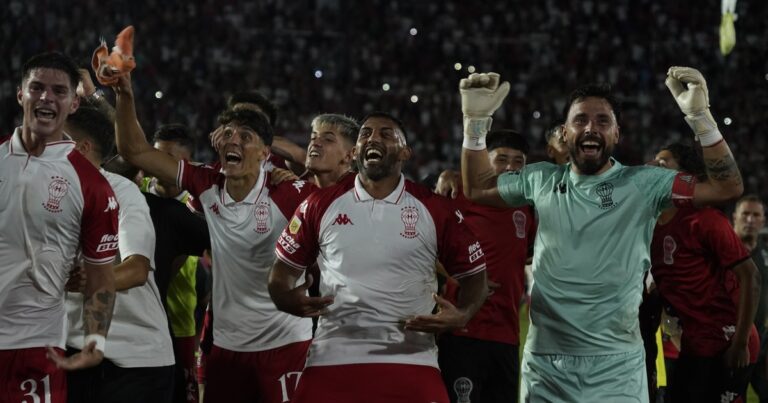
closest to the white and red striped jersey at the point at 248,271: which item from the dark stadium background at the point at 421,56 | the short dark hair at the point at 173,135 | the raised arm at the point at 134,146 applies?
the raised arm at the point at 134,146

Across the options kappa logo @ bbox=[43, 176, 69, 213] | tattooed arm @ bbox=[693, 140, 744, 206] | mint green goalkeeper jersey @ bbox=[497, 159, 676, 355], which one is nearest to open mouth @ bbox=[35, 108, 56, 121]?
kappa logo @ bbox=[43, 176, 69, 213]

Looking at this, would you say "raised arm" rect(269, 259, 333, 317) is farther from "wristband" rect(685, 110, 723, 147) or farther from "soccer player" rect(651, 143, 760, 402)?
"soccer player" rect(651, 143, 760, 402)

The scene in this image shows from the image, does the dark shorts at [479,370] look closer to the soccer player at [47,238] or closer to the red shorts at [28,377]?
the soccer player at [47,238]

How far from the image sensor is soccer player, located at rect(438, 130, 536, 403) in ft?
23.0

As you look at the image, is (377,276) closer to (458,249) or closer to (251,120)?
(458,249)

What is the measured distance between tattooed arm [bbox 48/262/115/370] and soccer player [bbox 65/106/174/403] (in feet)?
1.48

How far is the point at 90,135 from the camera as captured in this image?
219 inches

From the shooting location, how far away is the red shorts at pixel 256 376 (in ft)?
19.2

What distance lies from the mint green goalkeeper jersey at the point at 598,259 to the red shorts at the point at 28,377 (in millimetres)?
2305

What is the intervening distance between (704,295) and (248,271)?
295 centimetres

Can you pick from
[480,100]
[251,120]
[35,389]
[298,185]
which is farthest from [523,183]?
[35,389]

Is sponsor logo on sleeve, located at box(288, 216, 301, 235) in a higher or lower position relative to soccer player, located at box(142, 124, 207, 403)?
higher

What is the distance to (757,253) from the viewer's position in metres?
9.06

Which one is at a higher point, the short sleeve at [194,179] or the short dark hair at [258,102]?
the short dark hair at [258,102]
